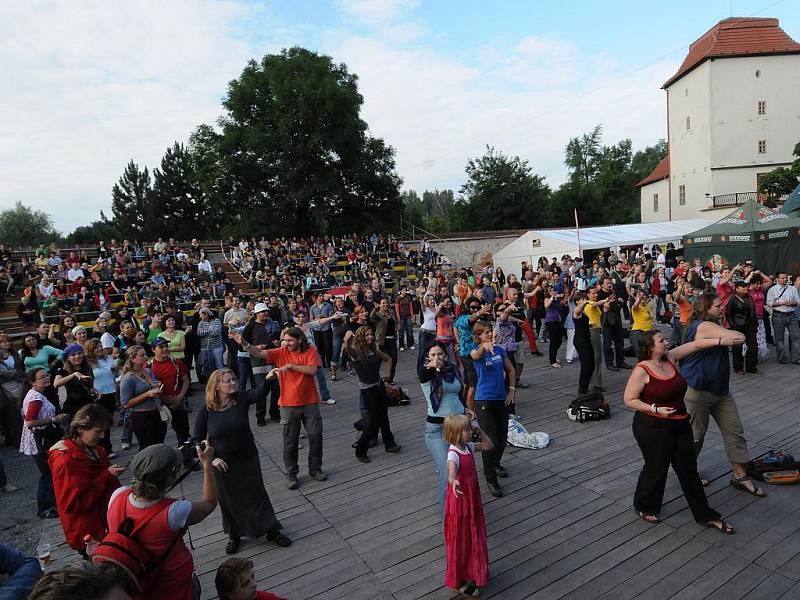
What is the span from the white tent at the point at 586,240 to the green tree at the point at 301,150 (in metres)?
12.9

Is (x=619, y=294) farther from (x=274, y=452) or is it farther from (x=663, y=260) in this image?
(x=663, y=260)

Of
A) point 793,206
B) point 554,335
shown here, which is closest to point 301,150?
point 793,206

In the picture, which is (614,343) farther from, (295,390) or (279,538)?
(279,538)

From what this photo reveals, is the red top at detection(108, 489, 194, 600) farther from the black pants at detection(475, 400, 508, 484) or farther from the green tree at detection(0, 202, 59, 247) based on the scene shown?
the green tree at detection(0, 202, 59, 247)

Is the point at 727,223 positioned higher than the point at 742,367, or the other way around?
the point at 727,223

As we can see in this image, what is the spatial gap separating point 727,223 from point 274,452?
1860cm

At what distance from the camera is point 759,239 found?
55.9 ft

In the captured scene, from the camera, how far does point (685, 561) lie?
370cm

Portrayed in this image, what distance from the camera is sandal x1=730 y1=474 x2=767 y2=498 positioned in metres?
4.53

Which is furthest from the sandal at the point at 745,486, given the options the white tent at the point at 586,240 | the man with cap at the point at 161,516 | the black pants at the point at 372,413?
the white tent at the point at 586,240

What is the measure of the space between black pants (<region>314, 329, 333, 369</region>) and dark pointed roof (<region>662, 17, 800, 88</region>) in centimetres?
3846

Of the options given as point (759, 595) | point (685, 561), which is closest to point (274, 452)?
point (685, 561)

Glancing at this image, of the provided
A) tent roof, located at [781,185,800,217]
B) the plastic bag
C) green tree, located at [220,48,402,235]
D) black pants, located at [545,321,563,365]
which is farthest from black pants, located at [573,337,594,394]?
green tree, located at [220,48,402,235]

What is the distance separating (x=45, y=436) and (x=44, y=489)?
1.80ft
